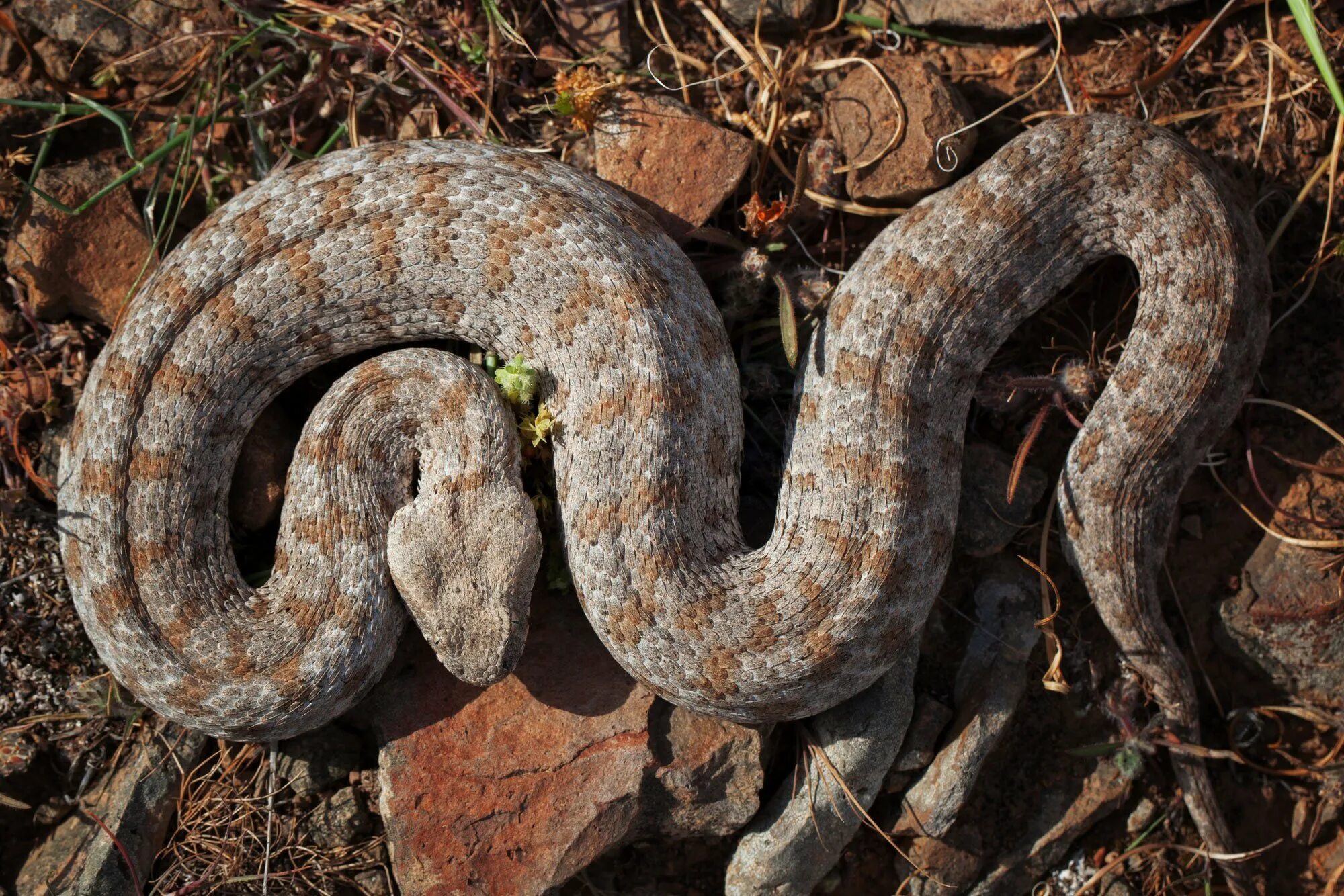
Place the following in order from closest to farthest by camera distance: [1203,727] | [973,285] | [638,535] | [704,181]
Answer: [638,535], [973,285], [704,181], [1203,727]

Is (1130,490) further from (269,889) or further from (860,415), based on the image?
(269,889)

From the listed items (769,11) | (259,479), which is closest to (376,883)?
(259,479)

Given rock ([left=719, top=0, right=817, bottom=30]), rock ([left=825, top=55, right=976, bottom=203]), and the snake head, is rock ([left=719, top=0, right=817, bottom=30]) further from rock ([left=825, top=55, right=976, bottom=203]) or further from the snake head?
the snake head

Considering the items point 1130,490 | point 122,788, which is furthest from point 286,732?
point 1130,490

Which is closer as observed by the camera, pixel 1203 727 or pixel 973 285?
pixel 973 285

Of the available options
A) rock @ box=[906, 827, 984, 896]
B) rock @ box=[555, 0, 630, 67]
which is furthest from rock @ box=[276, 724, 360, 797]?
rock @ box=[555, 0, 630, 67]

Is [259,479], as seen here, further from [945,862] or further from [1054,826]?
[1054,826]

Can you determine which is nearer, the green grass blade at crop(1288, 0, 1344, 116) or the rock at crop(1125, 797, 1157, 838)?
the green grass blade at crop(1288, 0, 1344, 116)
